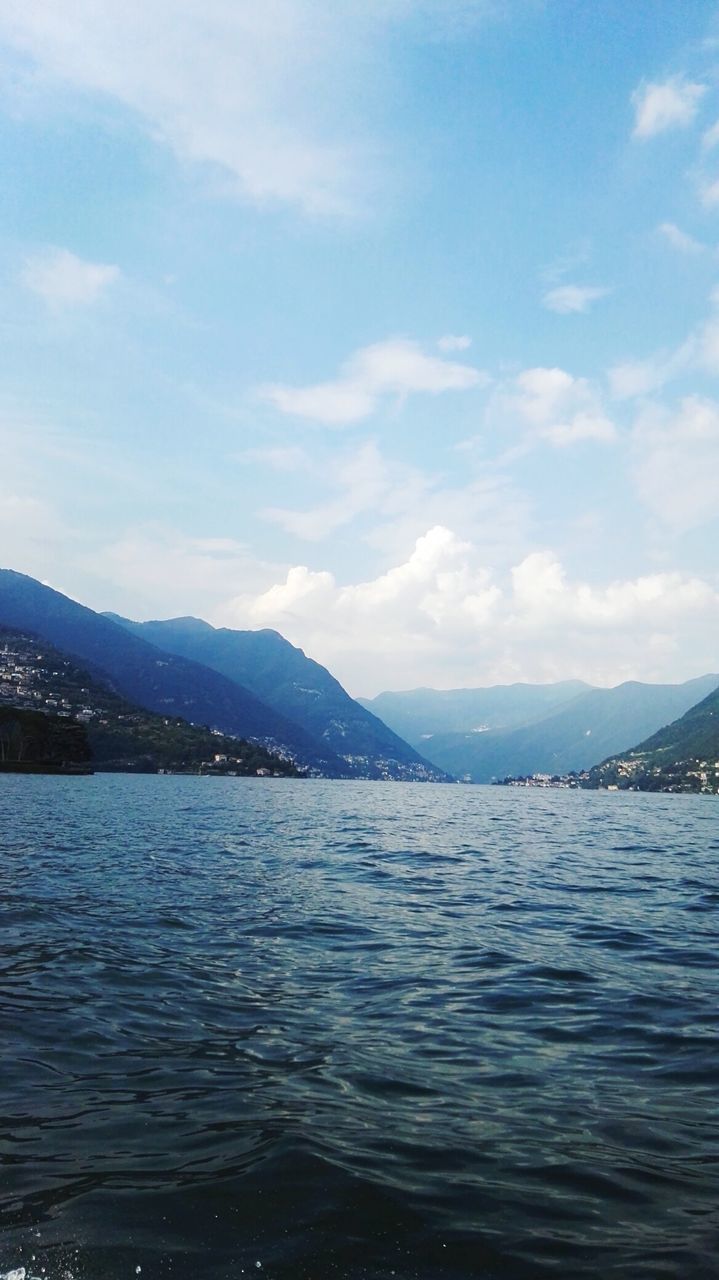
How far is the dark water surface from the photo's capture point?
6.68m

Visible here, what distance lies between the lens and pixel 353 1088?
394 inches

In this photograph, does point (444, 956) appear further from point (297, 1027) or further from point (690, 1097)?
point (690, 1097)

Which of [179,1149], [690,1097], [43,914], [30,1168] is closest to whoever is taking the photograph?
[30,1168]

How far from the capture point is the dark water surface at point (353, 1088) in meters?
6.68

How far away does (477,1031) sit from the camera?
12477mm

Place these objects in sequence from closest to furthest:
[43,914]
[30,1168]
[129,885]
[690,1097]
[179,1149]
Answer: [30,1168]
[179,1149]
[690,1097]
[43,914]
[129,885]

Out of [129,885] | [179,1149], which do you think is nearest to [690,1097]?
[179,1149]

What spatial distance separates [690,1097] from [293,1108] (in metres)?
5.37

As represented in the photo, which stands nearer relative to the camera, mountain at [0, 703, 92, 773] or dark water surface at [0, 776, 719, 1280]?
dark water surface at [0, 776, 719, 1280]

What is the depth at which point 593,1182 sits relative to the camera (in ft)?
25.7

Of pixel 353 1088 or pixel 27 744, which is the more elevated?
pixel 353 1088

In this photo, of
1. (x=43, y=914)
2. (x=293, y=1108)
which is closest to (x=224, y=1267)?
(x=293, y=1108)

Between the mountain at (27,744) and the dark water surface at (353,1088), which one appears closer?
the dark water surface at (353,1088)

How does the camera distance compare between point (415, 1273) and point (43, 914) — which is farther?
point (43, 914)
